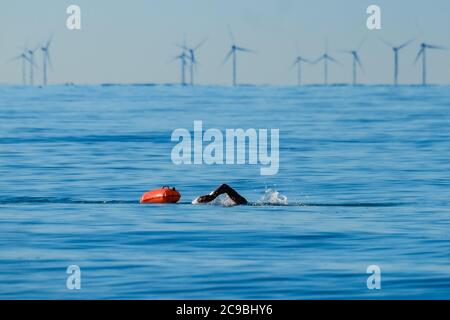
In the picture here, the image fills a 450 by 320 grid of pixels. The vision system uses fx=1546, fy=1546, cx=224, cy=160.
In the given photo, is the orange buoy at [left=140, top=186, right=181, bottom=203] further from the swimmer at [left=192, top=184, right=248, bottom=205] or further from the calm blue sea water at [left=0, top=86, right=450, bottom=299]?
the swimmer at [left=192, top=184, right=248, bottom=205]

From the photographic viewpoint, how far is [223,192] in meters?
50.5

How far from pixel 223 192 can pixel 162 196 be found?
259cm

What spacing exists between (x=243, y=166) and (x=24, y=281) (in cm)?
4267

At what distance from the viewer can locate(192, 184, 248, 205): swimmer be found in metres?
50.3

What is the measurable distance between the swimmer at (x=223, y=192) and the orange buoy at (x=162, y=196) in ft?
2.33

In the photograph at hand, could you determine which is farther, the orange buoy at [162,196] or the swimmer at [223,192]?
the orange buoy at [162,196]

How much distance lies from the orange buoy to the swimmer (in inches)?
28.0

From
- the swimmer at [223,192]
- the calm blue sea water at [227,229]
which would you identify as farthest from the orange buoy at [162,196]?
the swimmer at [223,192]

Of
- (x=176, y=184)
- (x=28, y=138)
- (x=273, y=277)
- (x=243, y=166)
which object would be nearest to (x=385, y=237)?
(x=273, y=277)

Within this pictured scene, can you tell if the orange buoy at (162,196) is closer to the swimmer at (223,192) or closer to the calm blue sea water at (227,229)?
the calm blue sea water at (227,229)

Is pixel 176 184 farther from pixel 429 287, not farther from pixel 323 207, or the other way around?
pixel 429 287

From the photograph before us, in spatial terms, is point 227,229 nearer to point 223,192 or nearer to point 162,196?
point 223,192

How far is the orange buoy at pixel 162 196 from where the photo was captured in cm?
5216

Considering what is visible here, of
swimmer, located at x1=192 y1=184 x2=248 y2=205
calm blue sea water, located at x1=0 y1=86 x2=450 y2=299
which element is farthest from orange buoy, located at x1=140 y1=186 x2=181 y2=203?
swimmer, located at x1=192 y1=184 x2=248 y2=205
